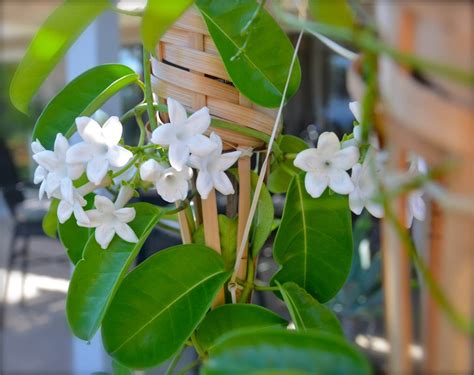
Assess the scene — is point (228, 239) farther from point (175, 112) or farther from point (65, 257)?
point (65, 257)

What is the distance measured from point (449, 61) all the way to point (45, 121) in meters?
0.41

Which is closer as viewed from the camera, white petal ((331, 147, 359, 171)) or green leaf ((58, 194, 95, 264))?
white petal ((331, 147, 359, 171))

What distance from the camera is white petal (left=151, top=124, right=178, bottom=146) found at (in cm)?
43

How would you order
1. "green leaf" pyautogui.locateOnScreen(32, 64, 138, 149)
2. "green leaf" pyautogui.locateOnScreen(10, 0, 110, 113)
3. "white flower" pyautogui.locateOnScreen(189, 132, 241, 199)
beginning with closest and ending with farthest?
"green leaf" pyautogui.locateOnScreen(10, 0, 110, 113), "white flower" pyautogui.locateOnScreen(189, 132, 241, 199), "green leaf" pyautogui.locateOnScreen(32, 64, 138, 149)

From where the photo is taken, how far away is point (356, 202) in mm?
448

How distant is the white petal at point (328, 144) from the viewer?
1.50 ft

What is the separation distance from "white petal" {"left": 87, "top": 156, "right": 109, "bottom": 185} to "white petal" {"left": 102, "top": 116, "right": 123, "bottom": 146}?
0.04 ft

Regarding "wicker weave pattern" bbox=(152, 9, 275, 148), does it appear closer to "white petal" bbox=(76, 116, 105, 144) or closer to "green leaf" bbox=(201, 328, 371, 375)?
"white petal" bbox=(76, 116, 105, 144)

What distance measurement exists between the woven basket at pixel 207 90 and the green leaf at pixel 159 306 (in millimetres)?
32

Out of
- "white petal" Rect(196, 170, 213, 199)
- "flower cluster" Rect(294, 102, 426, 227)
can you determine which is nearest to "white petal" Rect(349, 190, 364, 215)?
"flower cluster" Rect(294, 102, 426, 227)

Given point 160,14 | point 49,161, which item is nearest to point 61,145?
point 49,161

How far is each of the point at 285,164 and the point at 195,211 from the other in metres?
0.09

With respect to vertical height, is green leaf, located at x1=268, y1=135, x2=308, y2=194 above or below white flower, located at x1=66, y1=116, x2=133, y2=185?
below

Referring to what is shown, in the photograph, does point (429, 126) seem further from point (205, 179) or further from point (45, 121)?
point (45, 121)
